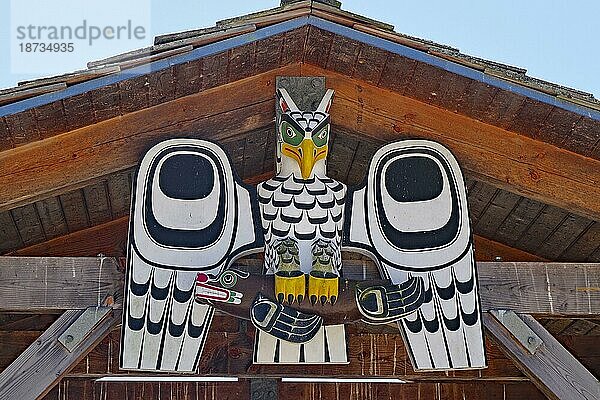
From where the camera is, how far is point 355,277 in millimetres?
4477

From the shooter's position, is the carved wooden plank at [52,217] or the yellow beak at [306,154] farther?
the carved wooden plank at [52,217]

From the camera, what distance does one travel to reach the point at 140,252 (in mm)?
4133

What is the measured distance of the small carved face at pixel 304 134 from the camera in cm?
430

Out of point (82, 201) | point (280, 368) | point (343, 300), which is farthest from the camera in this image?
point (280, 368)

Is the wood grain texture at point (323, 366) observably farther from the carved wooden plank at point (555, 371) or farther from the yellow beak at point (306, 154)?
the yellow beak at point (306, 154)

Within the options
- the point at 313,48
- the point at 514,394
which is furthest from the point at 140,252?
the point at 514,394

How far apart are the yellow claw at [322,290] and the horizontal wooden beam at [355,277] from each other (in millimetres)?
526

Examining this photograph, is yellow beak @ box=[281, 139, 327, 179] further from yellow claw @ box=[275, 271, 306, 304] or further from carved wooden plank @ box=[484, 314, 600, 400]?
carved wooden plank @ box=[484, 314, 600, 400]

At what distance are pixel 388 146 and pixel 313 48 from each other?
0.58 meters

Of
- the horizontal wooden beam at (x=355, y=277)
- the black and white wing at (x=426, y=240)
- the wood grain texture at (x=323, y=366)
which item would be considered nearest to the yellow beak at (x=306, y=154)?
the black and white wing at (x=426, y=240)

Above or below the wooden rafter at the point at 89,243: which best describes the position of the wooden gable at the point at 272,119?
above

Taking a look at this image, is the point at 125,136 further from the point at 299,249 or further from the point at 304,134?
the point at 299,249

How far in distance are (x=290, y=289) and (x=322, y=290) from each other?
133mm

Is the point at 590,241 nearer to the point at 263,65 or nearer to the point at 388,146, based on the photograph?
the point at 388,146
